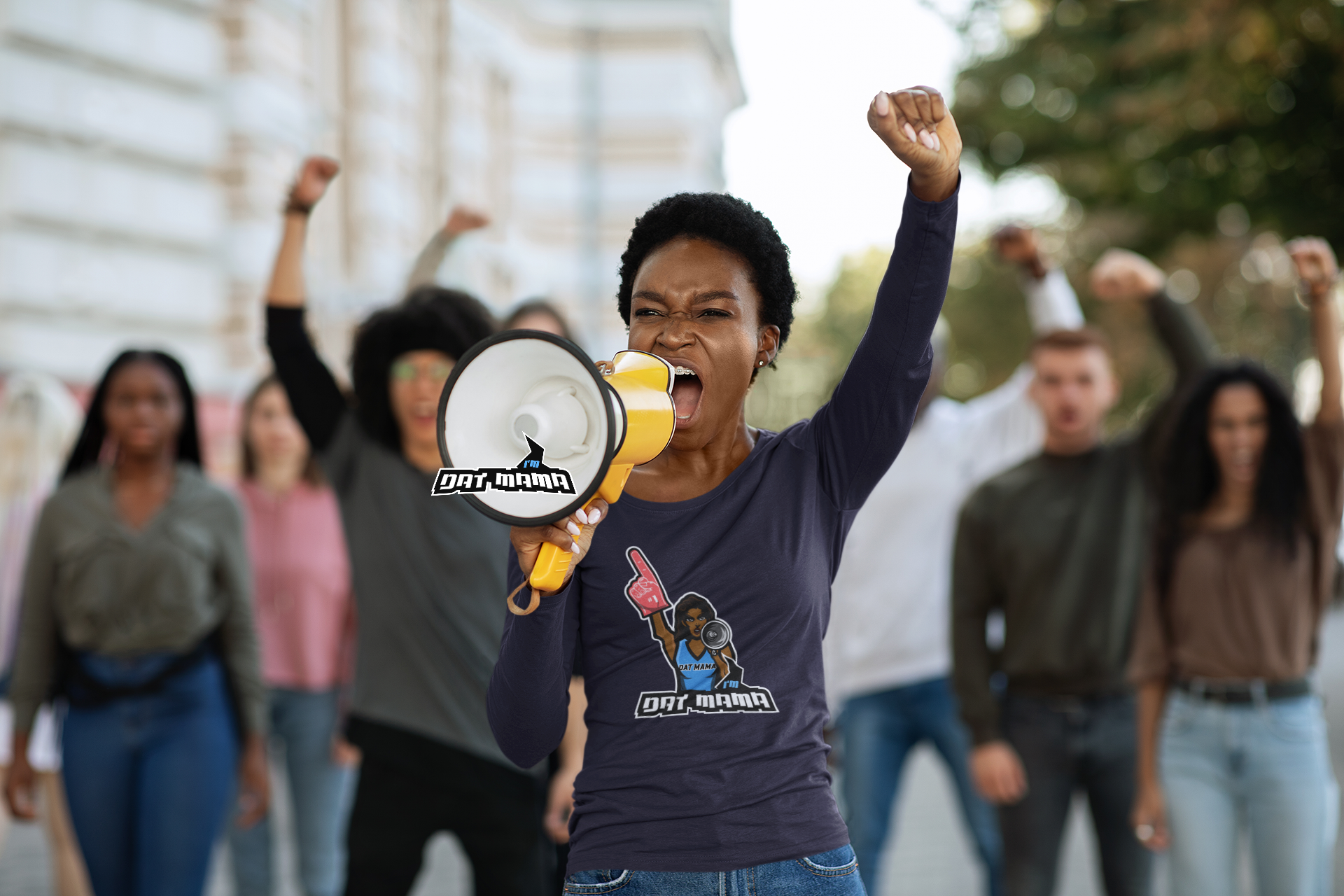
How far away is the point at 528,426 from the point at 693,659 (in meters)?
0.53

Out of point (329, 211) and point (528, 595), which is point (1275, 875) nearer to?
point (528, 595)

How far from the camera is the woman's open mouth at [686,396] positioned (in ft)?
6.98

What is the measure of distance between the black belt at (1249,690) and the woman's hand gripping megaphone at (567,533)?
9.45ft

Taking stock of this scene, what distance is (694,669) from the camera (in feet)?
6.93

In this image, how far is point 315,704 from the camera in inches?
220

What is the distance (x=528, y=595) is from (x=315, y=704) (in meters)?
3.90

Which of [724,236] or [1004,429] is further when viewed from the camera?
[1004,429]

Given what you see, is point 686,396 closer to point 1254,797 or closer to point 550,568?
point 550,568

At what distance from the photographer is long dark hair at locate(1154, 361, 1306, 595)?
4.29 meters

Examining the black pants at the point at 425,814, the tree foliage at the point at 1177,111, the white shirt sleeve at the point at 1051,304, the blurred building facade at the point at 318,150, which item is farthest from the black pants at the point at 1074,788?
the tree foliage at the point at 1177,111

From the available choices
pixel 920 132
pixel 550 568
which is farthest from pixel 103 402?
pixel 920 132

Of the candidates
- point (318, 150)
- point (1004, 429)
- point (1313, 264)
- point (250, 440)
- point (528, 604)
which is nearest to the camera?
point (528, 604)

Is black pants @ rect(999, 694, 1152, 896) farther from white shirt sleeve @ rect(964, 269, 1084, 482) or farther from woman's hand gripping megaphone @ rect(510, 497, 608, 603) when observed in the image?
woman's hand gripping megaphone @ rect(510, 497, 608, 603)

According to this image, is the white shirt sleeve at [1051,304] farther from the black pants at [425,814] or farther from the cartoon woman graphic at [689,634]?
the cartoon woman graphic at [689,634]
